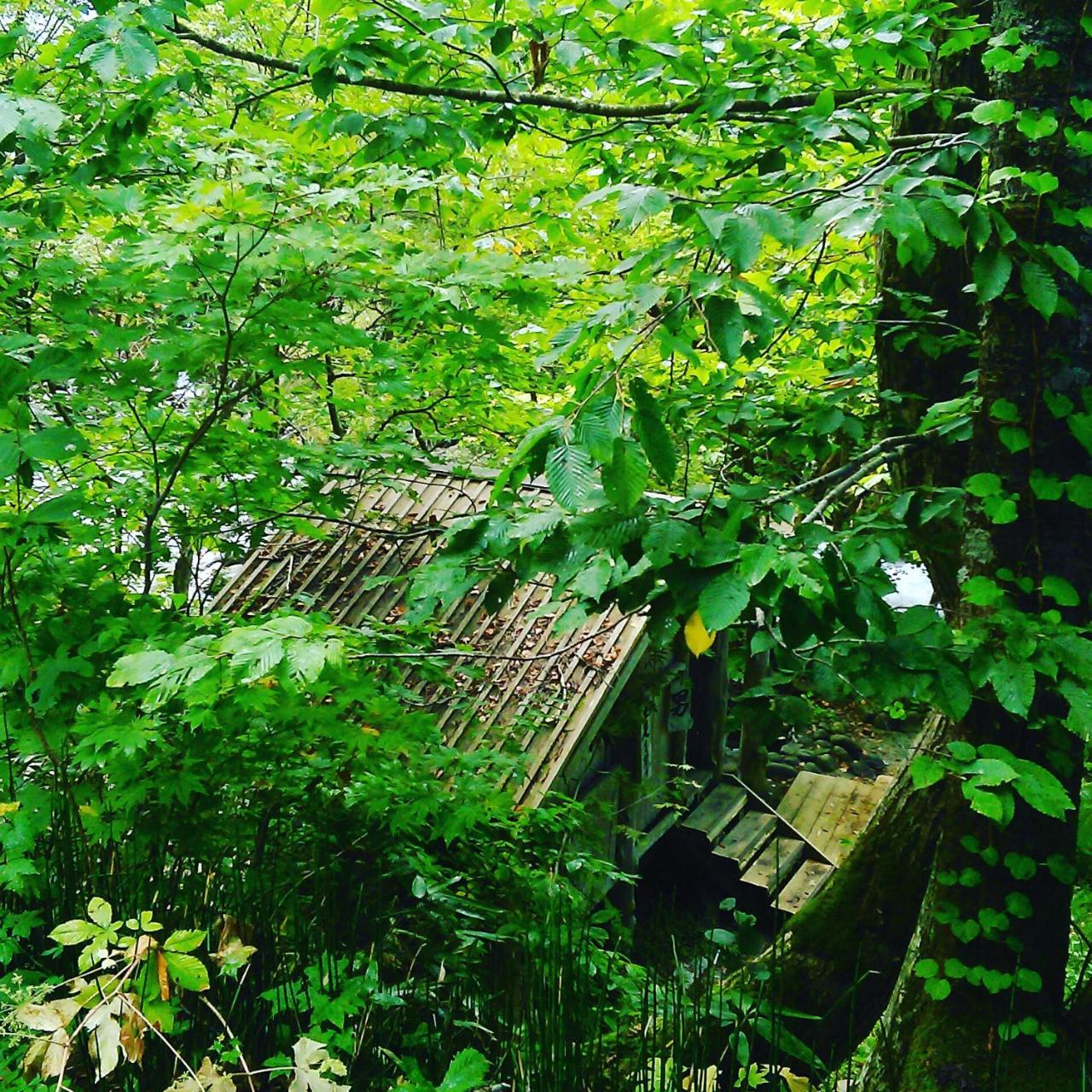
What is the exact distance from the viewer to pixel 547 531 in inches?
62.9

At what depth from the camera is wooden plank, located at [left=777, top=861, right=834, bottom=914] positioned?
24.2 ft

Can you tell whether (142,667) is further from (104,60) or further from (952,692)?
(952,692)

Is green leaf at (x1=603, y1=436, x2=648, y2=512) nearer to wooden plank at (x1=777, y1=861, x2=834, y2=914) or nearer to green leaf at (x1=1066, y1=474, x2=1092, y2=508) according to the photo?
green leaf at (x1=1066, y1=474, x2=1092, y2=508)

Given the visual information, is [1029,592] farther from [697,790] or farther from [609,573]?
[697,790]

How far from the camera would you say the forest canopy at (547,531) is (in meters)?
1.51

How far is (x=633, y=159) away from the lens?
3145 millimetres

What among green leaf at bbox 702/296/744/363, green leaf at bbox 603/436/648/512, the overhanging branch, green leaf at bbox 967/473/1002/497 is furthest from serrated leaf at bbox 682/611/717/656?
the overhanging branch

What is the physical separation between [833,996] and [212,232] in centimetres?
314

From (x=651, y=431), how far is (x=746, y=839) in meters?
7.41

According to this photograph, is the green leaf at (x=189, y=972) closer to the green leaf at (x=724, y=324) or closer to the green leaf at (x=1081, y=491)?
the green leaf at (x=724, y=324)

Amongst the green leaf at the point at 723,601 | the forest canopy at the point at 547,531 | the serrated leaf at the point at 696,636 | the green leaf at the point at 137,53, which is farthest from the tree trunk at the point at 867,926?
the green leaf at the point at 137,53

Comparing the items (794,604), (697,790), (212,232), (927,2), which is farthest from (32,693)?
(697,790)

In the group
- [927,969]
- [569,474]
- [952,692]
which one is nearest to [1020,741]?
[927,969]

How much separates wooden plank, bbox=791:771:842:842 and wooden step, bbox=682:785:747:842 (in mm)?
574
